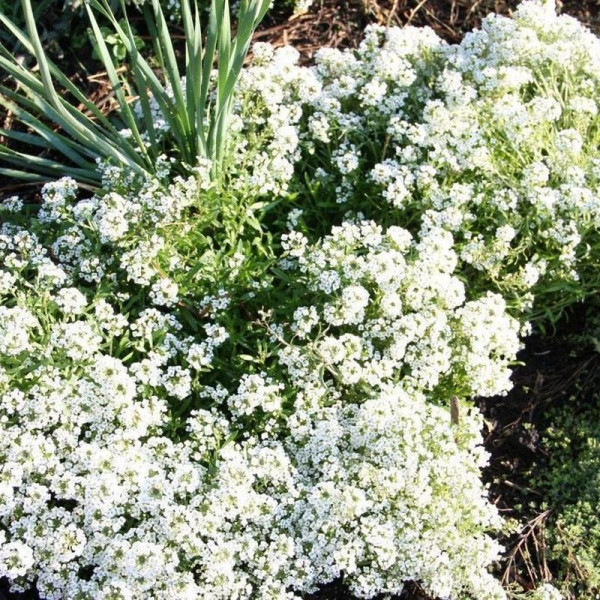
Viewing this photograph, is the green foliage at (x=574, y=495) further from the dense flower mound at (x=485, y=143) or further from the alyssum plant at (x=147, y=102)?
the alyssum plant at (x=147, y=102)

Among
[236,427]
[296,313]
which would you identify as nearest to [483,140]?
[296,313]

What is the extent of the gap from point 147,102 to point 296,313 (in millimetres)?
1512

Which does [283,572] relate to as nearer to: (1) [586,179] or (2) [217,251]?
(2) [217,251]

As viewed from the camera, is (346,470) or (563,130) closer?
(346,470)

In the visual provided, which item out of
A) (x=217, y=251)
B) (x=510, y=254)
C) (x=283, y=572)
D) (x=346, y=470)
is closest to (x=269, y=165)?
(x=217, y=251)

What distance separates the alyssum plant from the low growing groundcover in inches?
0.7

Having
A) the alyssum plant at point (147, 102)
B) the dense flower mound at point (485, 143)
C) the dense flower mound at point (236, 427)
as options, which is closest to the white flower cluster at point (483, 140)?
the dense flower mound at point (485, 143)

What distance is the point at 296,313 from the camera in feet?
13.3

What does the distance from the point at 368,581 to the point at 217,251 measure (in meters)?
1.79

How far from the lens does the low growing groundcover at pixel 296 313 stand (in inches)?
147

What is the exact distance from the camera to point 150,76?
4648mm

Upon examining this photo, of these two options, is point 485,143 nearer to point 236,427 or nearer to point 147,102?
point 147,102

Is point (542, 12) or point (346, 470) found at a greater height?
point (542, 12)

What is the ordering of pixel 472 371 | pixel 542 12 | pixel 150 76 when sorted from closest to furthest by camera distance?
pixel 472 371 → pixel 150 76 → pixel 542 12
